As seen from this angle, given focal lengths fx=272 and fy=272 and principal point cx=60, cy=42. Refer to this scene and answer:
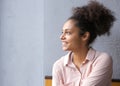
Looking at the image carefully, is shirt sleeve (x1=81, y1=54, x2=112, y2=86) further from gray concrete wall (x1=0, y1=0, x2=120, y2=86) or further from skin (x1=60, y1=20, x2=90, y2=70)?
gray concrete wall (x1=0, y1=0, x2=120, y2=86)

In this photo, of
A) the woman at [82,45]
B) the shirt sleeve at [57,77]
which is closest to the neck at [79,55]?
the woman at [82,45]

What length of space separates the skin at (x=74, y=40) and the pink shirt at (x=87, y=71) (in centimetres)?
4

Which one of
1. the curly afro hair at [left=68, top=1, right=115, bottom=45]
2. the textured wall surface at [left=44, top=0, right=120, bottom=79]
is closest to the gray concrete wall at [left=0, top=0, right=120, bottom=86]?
the textured wall surface at [left=44, top=0, right=120, bottom=79]

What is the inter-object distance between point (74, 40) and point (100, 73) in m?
0.23

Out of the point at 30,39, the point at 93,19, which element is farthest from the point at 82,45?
the point at 30,39

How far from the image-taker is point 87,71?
4.82 ft

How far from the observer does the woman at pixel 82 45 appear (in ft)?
4.81

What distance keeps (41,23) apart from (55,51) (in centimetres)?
23

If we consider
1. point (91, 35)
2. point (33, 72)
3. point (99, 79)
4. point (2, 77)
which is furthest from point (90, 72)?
point (2, 77)

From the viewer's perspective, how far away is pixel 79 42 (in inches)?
58.8

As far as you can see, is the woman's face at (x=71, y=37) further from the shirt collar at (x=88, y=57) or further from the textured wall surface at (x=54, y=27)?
the textured wall surface at (x=54, y=27)

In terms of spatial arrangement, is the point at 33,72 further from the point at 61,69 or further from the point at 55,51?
the point at 61,69

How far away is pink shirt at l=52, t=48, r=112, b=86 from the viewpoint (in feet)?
4.62

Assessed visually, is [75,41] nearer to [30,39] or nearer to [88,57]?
[88,57]
